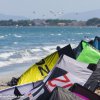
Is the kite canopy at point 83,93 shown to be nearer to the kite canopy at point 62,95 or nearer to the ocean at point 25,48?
the kite canopy at point 62,95

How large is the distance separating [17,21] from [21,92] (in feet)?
511

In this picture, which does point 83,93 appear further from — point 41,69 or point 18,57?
point 18,57

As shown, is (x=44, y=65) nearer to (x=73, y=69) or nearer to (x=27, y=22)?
(x=73, y=69)

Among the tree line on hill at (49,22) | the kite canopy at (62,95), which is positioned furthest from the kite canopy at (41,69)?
the tree line on hill at (49,22)

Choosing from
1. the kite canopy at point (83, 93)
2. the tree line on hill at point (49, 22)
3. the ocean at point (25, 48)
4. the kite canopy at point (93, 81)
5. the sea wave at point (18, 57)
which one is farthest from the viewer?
the tree line on hill at point (49, 22)

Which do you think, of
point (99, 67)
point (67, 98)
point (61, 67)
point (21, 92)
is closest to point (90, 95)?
point (67, 98)

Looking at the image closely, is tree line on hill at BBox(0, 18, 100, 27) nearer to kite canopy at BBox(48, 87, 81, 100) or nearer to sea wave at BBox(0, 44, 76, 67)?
sea wave at BBox(0, 44, 76, 67)

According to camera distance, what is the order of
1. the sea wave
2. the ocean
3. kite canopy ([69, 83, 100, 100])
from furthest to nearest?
the sea wave → the ocean → kite canopy ([69, 83, 100, 100])

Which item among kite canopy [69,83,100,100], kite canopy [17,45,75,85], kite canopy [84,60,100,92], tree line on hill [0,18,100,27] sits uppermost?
kite canopy [69,83,100,100]

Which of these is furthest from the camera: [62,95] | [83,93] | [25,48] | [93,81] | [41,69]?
[25,48]

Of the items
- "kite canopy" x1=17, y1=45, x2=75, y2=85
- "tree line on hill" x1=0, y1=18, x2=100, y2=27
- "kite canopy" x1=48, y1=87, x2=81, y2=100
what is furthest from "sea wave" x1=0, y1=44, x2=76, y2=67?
"tree line on hill" x1=0, y1=18, x2=100, y2=27

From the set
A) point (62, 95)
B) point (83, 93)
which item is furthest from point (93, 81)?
point (62, 95)

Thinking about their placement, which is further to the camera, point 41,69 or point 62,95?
point 41,69

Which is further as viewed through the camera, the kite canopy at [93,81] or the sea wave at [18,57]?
the sea wave at [18,57]
